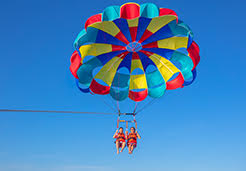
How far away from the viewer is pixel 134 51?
11773mm

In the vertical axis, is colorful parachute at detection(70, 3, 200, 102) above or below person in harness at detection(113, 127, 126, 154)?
above

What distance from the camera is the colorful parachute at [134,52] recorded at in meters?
10.3

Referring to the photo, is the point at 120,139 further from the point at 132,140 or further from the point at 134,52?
the point at 134,52

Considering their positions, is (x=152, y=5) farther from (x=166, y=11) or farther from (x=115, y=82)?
(x=115, y=82)

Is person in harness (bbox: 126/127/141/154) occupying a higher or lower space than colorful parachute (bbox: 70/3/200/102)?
lower

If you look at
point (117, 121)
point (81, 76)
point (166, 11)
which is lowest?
point (117, 121)

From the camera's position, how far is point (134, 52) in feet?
40.5

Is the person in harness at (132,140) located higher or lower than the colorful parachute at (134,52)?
lower

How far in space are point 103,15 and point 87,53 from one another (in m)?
1.92

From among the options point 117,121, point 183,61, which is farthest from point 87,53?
point 183,61

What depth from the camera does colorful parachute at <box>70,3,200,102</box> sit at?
1028 centimetres

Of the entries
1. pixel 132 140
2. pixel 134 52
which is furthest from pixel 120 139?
pixel 134 52

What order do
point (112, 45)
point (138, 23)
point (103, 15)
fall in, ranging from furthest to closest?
point (112, 45), point (138, 23), point (103, 15)

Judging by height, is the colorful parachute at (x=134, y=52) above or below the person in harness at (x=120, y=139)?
above
